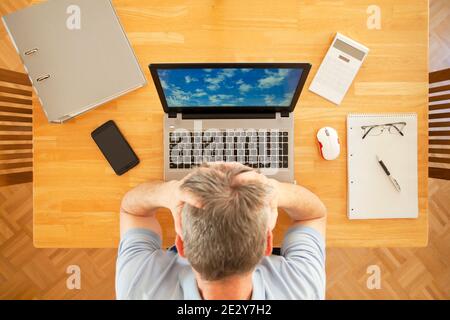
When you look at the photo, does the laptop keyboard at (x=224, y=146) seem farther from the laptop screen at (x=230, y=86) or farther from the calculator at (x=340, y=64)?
the calculator at (x=340, y=64)

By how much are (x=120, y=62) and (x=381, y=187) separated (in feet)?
3.13

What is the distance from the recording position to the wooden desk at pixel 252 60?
3.88 ft

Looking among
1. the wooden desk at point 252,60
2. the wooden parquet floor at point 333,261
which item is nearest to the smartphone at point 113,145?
the wooden desk at point 252,60

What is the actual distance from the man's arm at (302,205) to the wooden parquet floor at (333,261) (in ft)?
2.74

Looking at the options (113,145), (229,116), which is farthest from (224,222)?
(113,145)

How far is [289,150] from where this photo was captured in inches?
45.5

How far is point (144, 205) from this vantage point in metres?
1.11

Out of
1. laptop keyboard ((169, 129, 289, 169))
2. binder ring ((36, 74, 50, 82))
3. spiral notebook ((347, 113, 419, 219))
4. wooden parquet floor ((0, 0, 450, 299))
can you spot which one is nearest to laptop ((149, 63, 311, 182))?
laptop keyboard ((169, 129, 289, 169))

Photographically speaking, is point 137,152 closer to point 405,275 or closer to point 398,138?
point 398,138

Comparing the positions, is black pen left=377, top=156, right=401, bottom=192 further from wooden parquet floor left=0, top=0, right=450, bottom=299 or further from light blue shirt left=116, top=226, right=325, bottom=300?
wooden parquet floor left=0, top=0, right=450, bottom=299

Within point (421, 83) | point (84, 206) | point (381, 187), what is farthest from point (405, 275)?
point (84, 206)

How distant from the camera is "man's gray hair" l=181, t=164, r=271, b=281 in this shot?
0.79 m

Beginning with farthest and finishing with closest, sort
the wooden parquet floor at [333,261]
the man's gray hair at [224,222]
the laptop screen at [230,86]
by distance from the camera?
the wooden parquet floor at [333,261]
the laptop screen at [230,86]
the man's gray hair at [224,222]

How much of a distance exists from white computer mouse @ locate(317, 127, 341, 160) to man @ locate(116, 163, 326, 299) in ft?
0.48
